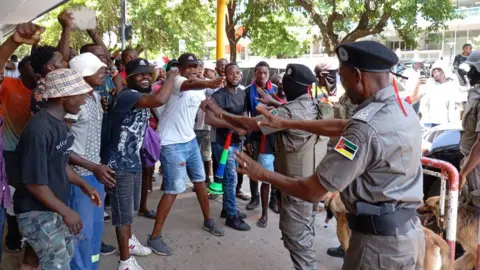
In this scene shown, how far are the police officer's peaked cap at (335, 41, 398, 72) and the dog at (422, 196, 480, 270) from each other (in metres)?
2.20

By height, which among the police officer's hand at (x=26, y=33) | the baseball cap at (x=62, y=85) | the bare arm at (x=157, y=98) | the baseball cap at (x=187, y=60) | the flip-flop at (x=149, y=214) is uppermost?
the police officer's hand at (x=26, y=33)

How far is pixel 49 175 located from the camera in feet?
9.30

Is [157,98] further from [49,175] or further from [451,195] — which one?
[451,195]

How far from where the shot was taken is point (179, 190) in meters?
4.67

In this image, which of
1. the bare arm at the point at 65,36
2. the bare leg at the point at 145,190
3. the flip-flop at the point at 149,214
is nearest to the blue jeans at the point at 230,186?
the flip-flop at the point at 149,214

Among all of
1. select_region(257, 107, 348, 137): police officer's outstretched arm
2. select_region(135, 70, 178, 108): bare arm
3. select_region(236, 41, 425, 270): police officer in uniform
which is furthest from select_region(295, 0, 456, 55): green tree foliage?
select_region(236, 41, 425, 270): police officer in uniform

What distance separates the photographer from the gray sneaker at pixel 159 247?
180 inches

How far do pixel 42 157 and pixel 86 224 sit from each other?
2.78ft

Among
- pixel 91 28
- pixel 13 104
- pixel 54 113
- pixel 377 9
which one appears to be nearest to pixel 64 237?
pixel 54 113

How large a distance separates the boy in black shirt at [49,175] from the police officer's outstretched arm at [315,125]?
1250 mm

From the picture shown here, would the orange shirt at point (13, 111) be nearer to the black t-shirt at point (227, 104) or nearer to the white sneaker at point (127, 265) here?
the white sneaker at point (127, 265)

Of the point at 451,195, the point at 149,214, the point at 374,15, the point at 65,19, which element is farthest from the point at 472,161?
the point at 374,15

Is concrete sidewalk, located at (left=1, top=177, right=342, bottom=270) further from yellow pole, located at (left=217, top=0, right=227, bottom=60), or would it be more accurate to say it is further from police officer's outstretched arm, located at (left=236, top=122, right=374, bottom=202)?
yellow pole, located at (left=217, top=0, right=227, bottom=60)

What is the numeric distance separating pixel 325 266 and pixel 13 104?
128 inches
